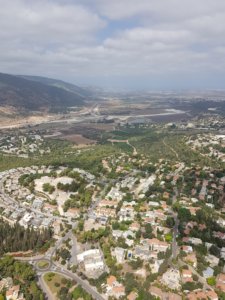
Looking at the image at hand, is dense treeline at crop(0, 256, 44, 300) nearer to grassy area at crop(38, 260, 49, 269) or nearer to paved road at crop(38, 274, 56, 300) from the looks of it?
paved road at crop(38, 274, 56, 300)

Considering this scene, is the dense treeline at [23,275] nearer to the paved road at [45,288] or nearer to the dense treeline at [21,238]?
the paved road at [45,288]

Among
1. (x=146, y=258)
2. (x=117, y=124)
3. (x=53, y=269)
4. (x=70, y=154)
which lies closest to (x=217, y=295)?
(x=146, y=258)

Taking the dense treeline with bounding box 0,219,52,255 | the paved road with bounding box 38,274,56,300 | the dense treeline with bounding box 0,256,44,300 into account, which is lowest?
the paved road with bounding box 38,274,56,300

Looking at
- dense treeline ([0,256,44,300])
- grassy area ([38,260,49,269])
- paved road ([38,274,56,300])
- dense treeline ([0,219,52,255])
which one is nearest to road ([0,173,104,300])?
paved road ([38,274,56,300])

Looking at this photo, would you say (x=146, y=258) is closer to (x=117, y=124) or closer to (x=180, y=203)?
(x=180, y=203)

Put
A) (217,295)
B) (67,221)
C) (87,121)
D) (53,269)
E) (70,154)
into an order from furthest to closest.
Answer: (87,121)
(70,154)
(67,221)
(53,269)
(217,295)

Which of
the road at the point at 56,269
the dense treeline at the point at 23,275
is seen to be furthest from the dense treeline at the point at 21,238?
the dense treeline at the point at 23,275

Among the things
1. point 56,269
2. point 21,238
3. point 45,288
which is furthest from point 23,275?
point 21,238

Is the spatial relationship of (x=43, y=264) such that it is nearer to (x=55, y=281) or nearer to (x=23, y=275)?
(x=23, y=275)
